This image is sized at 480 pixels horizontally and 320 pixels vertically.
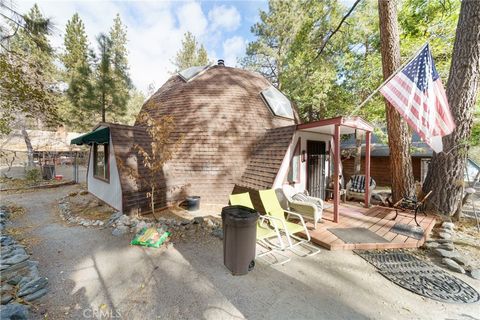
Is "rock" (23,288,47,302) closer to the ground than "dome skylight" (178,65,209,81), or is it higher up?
closer to the ground

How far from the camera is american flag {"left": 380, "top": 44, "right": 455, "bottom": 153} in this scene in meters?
4.24

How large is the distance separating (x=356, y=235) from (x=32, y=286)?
6456mm

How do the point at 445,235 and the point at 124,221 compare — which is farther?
the point at 124,221

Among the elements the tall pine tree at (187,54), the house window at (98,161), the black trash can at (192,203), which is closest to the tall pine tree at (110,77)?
the tall pine tree at (187,54)

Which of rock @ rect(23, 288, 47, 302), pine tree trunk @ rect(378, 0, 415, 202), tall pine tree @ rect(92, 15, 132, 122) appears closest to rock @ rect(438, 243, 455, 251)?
pine tree trunk @ rect(378, 0, 415, 202)

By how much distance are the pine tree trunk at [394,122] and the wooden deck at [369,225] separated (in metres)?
1.15

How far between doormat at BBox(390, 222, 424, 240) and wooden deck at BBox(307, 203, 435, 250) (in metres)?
0.09

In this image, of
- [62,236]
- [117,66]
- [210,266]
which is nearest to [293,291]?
[210,266]

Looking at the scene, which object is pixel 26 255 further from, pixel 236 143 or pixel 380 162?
pixel 380 162

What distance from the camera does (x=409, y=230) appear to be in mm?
4945

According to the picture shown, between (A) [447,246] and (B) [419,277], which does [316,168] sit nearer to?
(A) [447,246]

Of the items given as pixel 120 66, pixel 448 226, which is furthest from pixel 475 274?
pixel 120 66

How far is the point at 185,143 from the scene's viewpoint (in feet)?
27.7

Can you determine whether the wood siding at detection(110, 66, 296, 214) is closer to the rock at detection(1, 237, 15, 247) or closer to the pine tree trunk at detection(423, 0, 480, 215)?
the rock at detection(1, 237, 15, 247)
